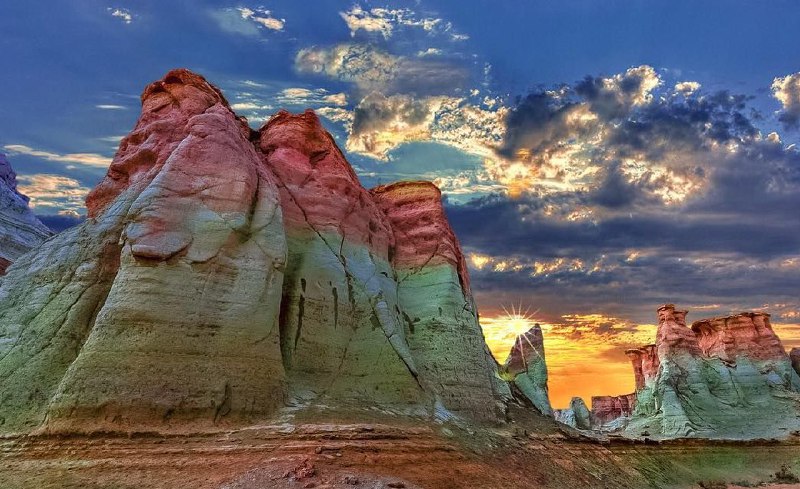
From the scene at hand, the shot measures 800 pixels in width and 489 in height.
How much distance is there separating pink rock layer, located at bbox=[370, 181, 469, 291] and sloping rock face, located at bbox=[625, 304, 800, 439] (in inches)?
1136

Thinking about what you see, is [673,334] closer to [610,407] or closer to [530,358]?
[530,358]

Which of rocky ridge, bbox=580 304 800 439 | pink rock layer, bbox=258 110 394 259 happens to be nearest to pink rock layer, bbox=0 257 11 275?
pink rock layer, bbox=258 110 394 259

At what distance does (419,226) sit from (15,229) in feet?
77.6

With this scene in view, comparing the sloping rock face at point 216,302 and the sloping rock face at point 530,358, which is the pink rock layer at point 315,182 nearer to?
the sloping rock face at point 216,302

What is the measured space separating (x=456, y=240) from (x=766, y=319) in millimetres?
43483

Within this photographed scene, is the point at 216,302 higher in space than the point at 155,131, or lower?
lower

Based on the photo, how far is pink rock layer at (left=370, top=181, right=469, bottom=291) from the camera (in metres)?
27.2

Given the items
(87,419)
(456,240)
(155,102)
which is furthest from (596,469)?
(155,102)

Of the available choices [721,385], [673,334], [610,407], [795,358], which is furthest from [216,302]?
[610,407]

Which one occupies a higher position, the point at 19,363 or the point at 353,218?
the point at 353,218

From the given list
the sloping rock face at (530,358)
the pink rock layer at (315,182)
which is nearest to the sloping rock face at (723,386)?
the sloping rock face at (530,358)

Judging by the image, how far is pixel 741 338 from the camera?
54.0 meters

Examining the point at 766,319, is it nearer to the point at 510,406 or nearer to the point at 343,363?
the point at 510,406

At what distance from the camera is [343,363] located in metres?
18.7
